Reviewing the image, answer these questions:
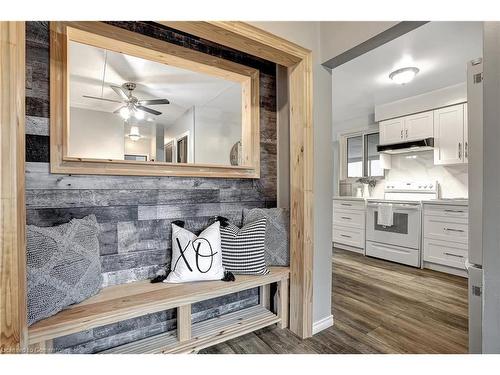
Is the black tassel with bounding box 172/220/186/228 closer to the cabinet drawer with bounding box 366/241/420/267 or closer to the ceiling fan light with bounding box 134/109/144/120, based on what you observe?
the ceiling fan light with bounding box 134/109/144/120

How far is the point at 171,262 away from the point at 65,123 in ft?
3.44

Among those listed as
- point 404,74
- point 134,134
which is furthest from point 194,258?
point 404,74

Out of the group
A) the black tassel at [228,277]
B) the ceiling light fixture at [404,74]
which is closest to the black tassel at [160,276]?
the black tassel at [228,277]

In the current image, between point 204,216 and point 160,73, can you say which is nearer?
point 160,73

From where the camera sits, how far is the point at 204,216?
183 cm

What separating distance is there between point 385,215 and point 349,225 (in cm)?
71

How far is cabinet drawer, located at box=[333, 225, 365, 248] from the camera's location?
156 inches

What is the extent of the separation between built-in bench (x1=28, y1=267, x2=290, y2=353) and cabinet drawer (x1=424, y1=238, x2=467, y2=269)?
2.51 metres

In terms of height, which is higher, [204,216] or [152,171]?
[152,171]

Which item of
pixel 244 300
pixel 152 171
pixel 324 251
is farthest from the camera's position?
pixel 244 300

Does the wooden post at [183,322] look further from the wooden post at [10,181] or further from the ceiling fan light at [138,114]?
the ceiling fan light at [138,114]

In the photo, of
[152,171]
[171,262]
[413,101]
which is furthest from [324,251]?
[413,101]

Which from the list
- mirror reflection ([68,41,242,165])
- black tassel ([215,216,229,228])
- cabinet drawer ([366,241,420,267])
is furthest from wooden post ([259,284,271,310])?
cabinet drawer ([366,241,420,267])
